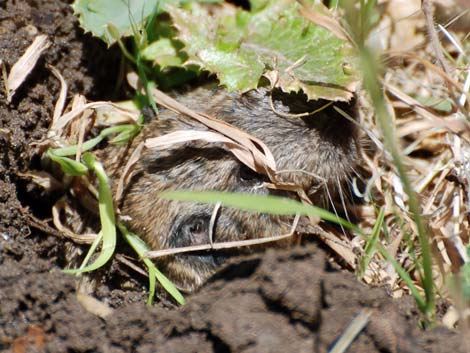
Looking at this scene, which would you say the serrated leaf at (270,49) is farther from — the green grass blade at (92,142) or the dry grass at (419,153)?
the green grass blade at (92,142)

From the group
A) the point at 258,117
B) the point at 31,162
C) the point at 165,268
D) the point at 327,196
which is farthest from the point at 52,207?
the point at 327,196

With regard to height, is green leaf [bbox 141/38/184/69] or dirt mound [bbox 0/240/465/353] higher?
green leaf [bbox 141/38/184/69]

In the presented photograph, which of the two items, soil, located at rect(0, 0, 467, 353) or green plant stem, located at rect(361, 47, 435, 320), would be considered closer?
green plant stem, located at rect(361, 47, 435, 320)

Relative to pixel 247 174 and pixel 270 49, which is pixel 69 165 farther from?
pixel 270 49

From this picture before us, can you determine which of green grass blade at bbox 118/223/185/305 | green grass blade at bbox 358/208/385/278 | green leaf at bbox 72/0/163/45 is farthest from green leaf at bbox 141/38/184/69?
green grass blade at bbox 358/208/385/278

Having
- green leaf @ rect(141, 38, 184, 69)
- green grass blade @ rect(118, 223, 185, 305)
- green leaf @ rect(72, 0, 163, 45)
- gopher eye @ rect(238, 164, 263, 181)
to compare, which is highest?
green leaf @ rect(72, 0, 163, 45)

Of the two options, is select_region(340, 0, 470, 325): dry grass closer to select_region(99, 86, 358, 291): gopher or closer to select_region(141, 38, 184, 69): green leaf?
select_region(99, 86, 358, 291): gopher

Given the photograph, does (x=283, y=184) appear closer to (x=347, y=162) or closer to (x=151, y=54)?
(x=347, y=162)
